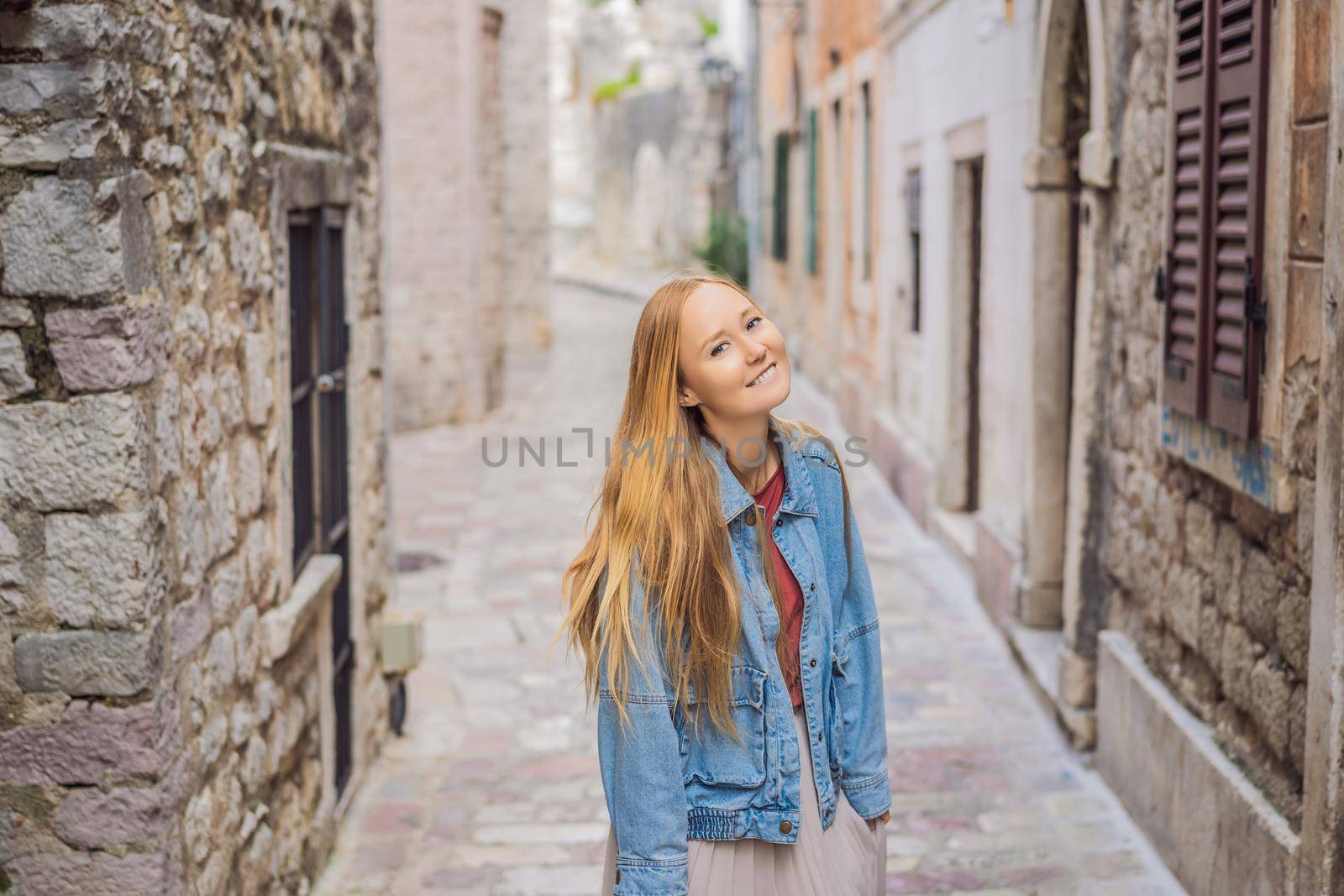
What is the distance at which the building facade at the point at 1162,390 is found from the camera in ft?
12.2

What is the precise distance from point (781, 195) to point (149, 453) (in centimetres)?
1787

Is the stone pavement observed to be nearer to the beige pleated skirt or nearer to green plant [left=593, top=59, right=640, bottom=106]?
the beige pleated skirt

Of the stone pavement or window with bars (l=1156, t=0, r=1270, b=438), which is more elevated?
window with bars (l=1156, t=0, r=1270, b=438)

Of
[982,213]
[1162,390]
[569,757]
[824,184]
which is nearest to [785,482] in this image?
[1162,390]

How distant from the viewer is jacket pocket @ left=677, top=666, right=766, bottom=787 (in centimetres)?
260

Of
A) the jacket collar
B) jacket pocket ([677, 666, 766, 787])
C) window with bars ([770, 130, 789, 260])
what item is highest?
window with bars ([770, 130, 789, 260])

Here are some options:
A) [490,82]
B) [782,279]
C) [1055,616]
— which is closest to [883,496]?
[1055,616]

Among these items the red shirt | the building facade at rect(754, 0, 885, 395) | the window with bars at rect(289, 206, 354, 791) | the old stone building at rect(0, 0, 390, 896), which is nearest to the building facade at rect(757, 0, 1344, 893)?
the red shirt

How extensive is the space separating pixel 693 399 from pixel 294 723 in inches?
93.1

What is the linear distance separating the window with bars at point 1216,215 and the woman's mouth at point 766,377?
6.35 ft

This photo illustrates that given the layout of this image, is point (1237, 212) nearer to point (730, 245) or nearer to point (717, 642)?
point (717, 642)

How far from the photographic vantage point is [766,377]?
8.66 feet

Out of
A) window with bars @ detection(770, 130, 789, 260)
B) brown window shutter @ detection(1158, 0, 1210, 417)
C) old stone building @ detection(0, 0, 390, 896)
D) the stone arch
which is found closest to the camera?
old stone building @ detection(0, 0, 390, 896)

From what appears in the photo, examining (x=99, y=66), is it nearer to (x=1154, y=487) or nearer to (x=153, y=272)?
(x=153, y=272)
